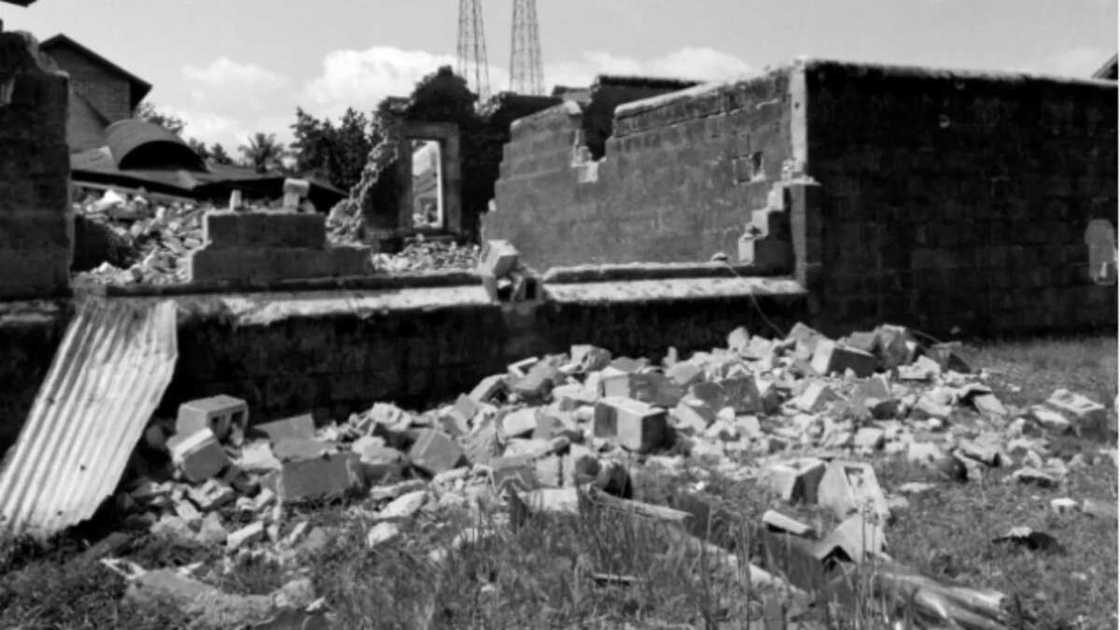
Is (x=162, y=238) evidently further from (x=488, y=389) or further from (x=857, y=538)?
(x=857, y=538)

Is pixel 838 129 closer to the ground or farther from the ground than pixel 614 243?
farther from the ground

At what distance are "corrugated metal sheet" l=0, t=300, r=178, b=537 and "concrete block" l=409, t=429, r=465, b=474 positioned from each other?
144 centimetres

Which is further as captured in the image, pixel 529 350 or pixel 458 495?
pixel 529 350

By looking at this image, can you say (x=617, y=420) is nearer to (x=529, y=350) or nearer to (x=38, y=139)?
(x=529, y=350)

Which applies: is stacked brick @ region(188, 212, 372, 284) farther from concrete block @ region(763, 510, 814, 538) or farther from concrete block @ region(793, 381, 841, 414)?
Answer: concrete block @ region(763, 510, 814, 538)

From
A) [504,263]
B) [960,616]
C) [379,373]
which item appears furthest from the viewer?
[504,263]

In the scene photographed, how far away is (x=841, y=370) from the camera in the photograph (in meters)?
7.39

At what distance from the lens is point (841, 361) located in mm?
7383

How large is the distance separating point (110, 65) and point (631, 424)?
30599 millimetres

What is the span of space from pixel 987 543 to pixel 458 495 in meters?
2.39

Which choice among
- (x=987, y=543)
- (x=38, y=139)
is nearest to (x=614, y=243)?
(x=38, y=139)

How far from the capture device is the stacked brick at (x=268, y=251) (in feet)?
22.0

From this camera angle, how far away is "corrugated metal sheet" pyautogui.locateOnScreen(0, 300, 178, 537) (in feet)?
17.0

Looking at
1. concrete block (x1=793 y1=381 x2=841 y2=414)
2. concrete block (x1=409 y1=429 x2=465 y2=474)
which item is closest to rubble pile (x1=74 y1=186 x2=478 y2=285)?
concrete block (x1=409 y1=429 x2=465 y2=474)
